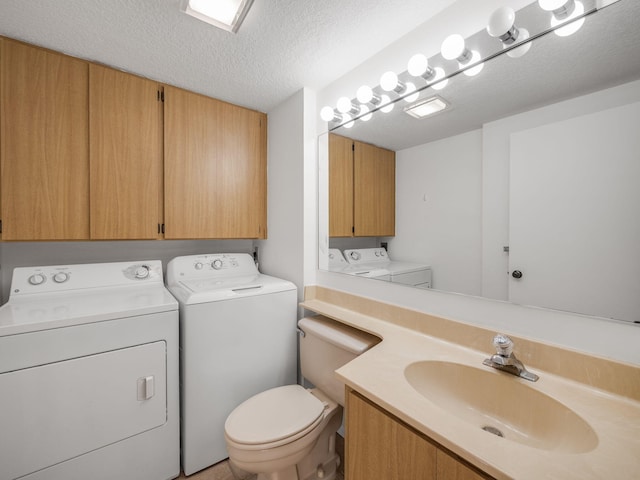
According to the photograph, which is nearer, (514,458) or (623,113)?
(514,458)

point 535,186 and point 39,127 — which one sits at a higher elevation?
point 39,127

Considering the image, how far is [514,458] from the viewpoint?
1.86ft

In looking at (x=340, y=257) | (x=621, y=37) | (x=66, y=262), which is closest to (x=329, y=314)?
(x=340, y=257)

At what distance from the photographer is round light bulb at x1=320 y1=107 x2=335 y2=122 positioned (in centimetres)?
171

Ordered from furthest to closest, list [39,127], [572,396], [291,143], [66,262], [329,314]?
[291,143] → [66,262] → [329,314] → [39,127] → [572,396]

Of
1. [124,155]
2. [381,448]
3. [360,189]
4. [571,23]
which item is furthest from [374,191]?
[124,155]

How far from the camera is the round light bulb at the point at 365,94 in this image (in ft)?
4.87

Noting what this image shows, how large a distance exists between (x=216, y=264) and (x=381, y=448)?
1.61 meters

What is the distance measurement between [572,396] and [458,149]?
976 millimetres

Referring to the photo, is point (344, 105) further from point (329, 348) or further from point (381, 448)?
point (381, 448)

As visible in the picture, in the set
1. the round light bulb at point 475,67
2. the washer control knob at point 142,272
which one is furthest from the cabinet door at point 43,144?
the round light bulb at point 475,67

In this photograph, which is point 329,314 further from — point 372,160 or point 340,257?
point 372,160

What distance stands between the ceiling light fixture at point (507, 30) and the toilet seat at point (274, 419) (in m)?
1.74

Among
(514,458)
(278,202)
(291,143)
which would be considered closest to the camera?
(514,458)
